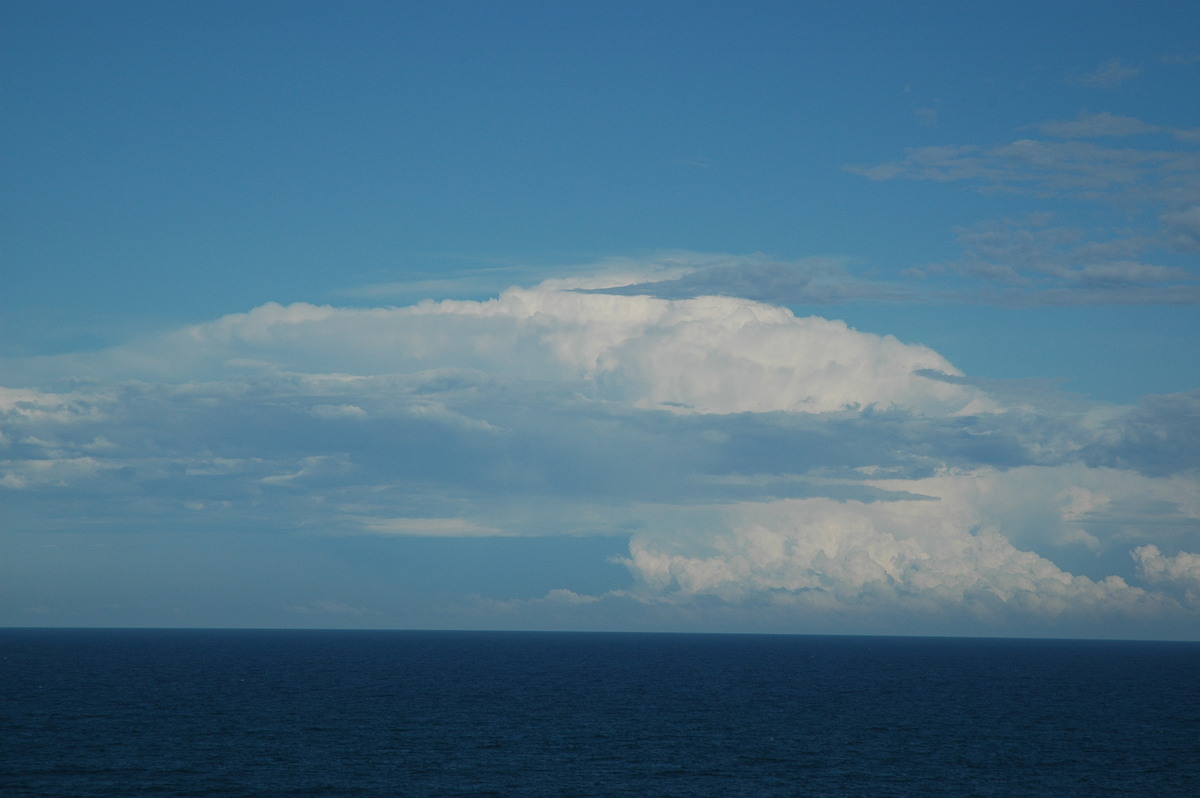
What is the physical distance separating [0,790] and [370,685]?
84.4 meters

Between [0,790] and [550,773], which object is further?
[550,773]

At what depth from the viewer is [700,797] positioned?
70.1m

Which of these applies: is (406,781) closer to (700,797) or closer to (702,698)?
(700,797)

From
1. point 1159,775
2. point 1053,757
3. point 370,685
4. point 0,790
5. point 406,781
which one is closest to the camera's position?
point 0,790

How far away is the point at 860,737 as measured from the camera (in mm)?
98500

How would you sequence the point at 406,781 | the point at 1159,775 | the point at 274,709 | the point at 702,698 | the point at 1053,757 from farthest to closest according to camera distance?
1. the point at 702,698
2. the point at 274,709
3. the point at 1053,757
4. the point at 1159,775
5. the point at 406,781

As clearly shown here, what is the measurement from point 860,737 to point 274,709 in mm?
62676

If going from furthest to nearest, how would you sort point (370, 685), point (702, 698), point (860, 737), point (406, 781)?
point (370, 685), point (702, 698), point (860, 737), point (406, 781)

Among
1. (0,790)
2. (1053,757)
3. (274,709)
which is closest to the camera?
(0,790)

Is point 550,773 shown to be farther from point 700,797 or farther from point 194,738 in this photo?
point 194,738

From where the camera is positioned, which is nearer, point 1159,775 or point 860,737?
point 1159,775

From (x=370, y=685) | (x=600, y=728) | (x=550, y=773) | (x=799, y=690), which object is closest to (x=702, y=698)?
(x=799, y=690)

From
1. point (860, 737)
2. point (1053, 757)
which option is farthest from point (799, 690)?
point (1053, 757)

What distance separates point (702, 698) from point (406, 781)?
69.1 metres
